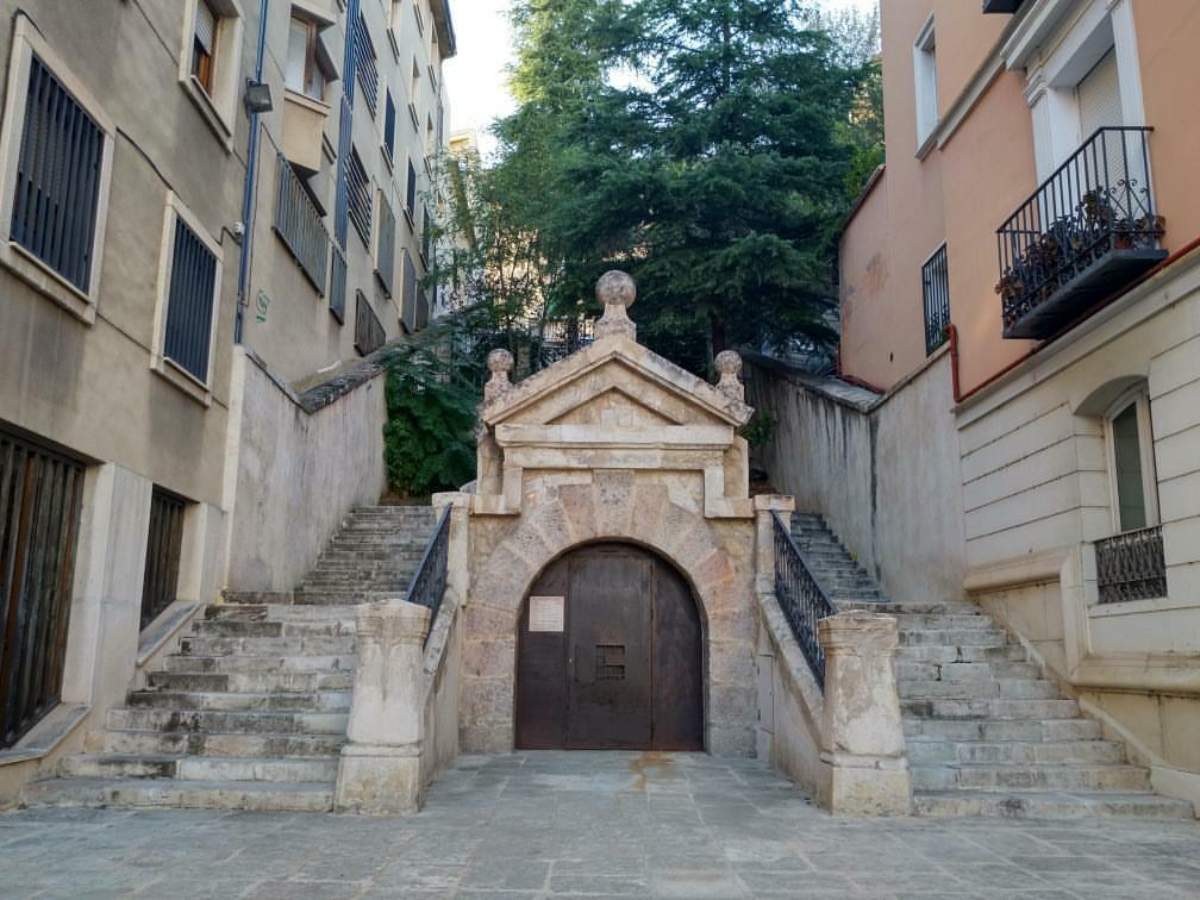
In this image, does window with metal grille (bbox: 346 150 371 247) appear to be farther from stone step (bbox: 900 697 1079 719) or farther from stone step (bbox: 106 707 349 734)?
stone step (bbox: 900 697 1079 719)

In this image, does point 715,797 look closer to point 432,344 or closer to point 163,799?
point 163,799

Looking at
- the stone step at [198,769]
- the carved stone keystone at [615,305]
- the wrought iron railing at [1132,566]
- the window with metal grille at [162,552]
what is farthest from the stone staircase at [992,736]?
the window with metal grille at [162,552]

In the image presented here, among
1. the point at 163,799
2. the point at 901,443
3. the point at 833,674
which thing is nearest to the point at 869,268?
the point at 901,443

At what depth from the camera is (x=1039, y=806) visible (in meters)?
7.38

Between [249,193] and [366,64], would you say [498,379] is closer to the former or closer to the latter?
[249,193]

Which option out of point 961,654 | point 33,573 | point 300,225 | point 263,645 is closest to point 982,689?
point 961,654

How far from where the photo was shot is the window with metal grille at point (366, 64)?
18.9 meters

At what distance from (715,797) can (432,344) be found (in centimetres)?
1334

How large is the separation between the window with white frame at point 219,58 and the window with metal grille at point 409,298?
12.2m

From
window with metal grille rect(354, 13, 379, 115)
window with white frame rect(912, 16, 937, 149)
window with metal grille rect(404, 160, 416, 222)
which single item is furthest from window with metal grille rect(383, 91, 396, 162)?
window with white frame rect(912, 16, 937, 149)

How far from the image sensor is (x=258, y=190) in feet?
42.5

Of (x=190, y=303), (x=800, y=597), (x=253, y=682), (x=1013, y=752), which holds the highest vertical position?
(x=190, y=303)

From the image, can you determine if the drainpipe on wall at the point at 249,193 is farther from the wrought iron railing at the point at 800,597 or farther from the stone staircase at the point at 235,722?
the wrought iron railing at the point at 800,597

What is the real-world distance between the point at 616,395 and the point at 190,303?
4.57m
